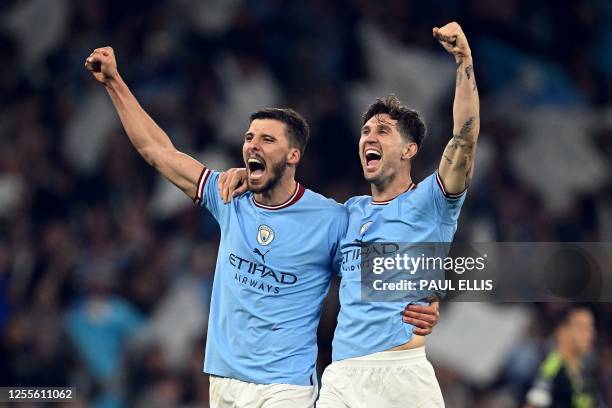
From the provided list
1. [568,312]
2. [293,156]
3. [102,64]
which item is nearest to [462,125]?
[293,156]

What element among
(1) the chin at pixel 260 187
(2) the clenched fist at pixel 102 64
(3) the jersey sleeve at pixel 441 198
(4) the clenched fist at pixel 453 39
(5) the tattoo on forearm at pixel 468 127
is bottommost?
(3) the jersey sleeve at pixel 441 198

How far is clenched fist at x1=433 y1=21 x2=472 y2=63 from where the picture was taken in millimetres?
4926

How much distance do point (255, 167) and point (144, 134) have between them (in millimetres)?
655

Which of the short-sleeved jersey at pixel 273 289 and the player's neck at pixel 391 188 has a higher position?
the player's neck at pixel 391 188

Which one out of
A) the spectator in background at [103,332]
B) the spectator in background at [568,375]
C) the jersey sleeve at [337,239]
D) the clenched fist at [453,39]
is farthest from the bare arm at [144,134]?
the spectator in background at [103,332]

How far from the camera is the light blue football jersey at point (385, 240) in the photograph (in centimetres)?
526

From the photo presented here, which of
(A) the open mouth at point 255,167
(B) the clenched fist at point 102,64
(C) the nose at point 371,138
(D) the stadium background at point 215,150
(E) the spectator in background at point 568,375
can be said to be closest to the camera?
(C) the nose at point 371,138

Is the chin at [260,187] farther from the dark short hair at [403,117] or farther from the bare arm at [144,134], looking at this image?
the dark short hair at [403,117]

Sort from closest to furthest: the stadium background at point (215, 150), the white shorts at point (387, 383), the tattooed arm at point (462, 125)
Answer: the tattooed arm at point (462, 125) → the white shorts at point (387, 383) → the stadium background at point (215, 150)

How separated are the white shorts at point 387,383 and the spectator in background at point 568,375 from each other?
7.86ft

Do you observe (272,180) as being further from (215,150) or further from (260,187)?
(215,150)

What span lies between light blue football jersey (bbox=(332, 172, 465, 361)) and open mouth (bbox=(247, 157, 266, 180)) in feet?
1.85

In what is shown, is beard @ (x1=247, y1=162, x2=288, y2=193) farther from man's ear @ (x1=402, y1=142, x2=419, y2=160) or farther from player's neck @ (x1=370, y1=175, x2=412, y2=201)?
man's ear @ (x1=402, y1=142, x2=419, y2=160)

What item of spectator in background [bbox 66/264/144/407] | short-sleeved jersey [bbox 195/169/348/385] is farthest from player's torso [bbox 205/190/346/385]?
spectator in background [bbox 66/264/144/407]
